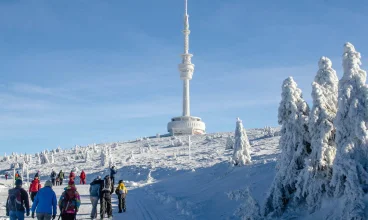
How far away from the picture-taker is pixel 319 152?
1368cm

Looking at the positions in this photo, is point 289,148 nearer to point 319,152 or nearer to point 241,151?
point 319,152

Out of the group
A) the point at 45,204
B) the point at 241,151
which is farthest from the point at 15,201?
the point at 241,151

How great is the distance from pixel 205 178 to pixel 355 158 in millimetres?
18917

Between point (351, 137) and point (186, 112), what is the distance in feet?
324

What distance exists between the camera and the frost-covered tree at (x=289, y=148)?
48.0 ft

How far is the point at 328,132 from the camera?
13789 mm

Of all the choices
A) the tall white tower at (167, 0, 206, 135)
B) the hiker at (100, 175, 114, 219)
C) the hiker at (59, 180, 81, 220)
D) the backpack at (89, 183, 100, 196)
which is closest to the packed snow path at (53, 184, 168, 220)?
the hiker at (100, 175, 114, 219)

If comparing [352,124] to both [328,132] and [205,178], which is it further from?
[205,178]

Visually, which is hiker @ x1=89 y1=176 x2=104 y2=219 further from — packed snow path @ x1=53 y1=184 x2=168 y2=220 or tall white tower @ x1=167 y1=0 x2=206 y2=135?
tall white tower @ x1=167 y1=0 x2=206 y2=135

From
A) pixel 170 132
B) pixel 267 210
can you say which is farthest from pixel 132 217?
pixel 170 132

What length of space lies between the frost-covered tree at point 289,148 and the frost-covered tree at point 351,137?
2.15 metres

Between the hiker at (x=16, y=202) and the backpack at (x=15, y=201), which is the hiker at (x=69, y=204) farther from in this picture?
the backpack at (x=15, y=201)

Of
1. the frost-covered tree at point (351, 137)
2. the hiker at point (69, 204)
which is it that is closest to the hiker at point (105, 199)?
the hiker at point (69, 204)

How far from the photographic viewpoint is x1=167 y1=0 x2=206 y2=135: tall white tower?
106 meters
